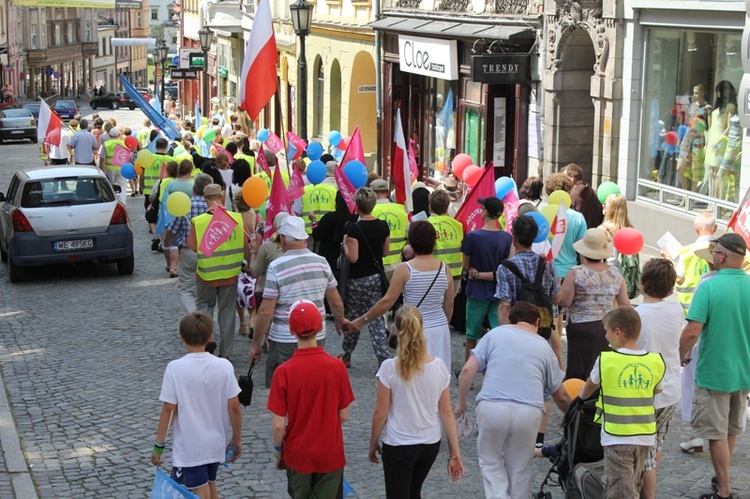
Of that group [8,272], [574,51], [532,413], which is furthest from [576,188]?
[8,272]

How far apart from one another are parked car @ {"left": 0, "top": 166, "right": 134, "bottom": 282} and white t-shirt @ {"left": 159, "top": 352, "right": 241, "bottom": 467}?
933 centimetres

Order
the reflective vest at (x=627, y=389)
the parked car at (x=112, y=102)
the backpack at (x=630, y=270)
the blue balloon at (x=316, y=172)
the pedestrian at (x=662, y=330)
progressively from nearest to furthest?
the reflective vest at (x=627, y=389), the pedestrian at (x=662, y=330), the backpack at (x=630, y=270), the blue balloon at (x=316, y=172), the parked car at (x=112, y=102)

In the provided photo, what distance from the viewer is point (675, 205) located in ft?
55.2

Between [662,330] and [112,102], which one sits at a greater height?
[662,330]

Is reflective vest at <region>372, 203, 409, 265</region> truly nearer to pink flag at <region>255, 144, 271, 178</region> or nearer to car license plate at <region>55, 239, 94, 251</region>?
pink flag at <region>255, 144, 271, 178</region>

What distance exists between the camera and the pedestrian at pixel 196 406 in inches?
Answer: 259

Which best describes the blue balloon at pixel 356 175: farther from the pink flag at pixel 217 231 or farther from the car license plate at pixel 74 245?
the car license plate at pixel 74 245

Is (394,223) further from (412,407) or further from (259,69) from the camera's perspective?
(412,407)

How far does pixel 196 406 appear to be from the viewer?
6.59m

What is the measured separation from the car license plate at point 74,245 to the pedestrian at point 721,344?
32.8 ft

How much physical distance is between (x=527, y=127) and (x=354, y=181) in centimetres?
826

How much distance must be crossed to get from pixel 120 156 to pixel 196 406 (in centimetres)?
1646

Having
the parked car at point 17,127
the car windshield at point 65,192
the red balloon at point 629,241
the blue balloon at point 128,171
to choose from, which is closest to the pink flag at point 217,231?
the red balloon at point 629,241

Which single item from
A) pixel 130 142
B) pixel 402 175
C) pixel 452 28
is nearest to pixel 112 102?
pixel 130 142
